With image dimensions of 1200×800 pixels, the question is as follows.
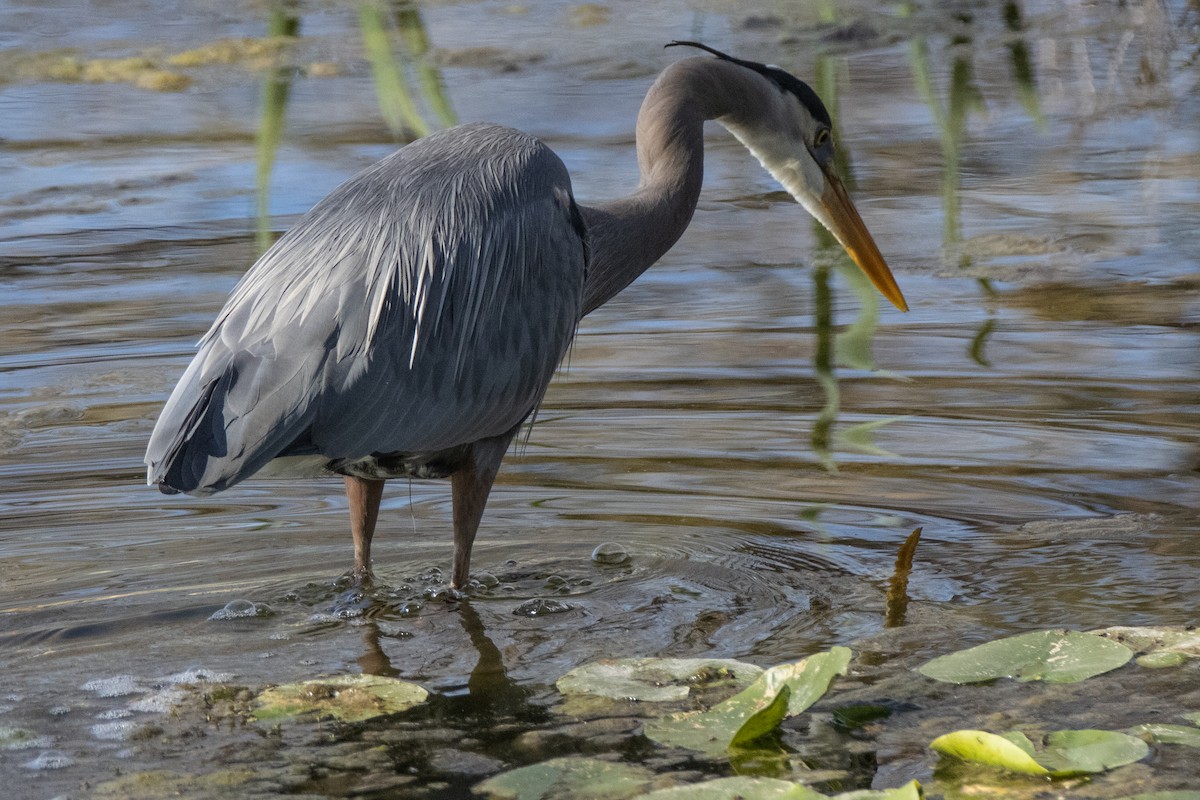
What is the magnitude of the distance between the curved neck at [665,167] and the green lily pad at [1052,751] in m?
2.15

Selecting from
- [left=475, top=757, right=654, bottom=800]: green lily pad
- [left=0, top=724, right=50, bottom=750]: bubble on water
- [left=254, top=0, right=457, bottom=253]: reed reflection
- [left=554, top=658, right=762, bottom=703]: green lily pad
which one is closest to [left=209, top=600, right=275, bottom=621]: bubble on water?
[left=0, top=724, right=50, bottom=750]: bubble on water

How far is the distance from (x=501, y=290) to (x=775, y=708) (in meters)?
1.59

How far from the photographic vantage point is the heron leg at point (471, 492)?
4.22 meters

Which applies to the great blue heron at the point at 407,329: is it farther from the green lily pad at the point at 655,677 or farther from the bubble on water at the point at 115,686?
the green lily pad at the point at 655,677

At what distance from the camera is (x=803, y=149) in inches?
211

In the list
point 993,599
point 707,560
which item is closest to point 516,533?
point 707,560

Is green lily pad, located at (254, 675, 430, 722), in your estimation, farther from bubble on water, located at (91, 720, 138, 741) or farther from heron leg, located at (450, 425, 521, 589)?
heron leg, located at (450, 425, 521, 589)

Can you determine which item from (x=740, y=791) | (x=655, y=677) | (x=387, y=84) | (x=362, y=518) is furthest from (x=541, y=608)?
(x=387, y=84)

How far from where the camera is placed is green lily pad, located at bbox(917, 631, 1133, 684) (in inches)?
131

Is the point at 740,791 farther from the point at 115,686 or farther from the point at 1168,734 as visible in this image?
the point at 115,686

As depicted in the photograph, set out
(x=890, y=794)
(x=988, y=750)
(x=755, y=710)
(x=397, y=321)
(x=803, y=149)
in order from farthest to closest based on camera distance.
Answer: (x=803, y=149)
(x=397, y=321)
(x=755, y=710)
(x=988, y=750)
(x=890, y=794)

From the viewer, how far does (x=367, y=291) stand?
159 inches

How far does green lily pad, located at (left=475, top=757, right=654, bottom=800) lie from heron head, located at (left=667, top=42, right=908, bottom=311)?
270 cm

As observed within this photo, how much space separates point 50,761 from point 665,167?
2.58 m
